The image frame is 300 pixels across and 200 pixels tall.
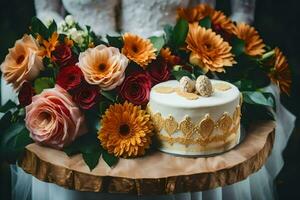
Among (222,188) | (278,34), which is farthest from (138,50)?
(278,34)

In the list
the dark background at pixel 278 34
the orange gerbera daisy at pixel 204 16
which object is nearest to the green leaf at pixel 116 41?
the orange gerbera daisy at pixel 204 16

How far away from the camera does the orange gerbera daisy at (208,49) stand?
1.06 metres

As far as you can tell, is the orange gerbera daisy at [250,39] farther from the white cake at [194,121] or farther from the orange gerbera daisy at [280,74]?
the white cake at [194,121]

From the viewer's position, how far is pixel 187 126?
0.91 m

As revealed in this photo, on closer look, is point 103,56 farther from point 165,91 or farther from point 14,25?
point 14,25

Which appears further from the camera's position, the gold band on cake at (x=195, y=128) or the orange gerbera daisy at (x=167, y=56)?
the orange gerbera daisy at (x=167, y=56)

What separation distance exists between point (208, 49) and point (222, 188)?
325 mm

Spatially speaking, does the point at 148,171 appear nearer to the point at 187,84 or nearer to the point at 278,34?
the point at 187,84

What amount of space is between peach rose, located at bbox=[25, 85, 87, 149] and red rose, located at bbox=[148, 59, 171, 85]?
185 mm

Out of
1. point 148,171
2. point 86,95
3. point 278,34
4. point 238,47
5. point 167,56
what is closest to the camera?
point 148,171

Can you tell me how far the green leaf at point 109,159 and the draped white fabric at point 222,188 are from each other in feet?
0.26

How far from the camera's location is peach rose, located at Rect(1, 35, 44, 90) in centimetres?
101

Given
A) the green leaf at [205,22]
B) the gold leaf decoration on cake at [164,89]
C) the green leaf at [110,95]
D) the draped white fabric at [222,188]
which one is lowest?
the draped white fabric at [222,188]

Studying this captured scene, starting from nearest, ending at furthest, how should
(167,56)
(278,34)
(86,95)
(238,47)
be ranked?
(86,95) → (167,56) → (238,47) → (278,34)
